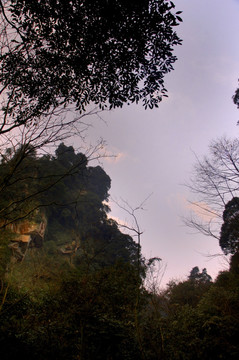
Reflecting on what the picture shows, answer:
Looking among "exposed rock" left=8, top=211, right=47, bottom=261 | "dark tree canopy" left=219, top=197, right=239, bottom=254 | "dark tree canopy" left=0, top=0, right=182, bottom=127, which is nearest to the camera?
"dark tree canopy" left=0, top=0, right=182, bottom=127

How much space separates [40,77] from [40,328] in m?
6.03

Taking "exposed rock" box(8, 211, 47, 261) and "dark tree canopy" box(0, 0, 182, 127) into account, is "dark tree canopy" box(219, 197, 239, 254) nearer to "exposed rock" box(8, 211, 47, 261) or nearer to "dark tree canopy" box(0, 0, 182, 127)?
"dark tree canopy" box(0, 0, 182, 127)

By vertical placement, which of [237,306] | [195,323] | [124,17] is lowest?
[195,323]

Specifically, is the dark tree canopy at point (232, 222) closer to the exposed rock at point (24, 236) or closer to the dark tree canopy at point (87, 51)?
the dark tree canopy at point (87, 51)

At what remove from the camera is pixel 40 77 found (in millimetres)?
3684

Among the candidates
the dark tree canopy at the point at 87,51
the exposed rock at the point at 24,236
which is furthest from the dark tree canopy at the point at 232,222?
the exposed rock at the point at 24,236

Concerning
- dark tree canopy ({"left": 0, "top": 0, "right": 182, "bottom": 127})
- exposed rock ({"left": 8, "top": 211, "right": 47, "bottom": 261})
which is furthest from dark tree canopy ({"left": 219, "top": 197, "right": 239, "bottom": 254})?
exposed rock ({"left": 8, "top": 211, "right": 47, "bottom": 261})

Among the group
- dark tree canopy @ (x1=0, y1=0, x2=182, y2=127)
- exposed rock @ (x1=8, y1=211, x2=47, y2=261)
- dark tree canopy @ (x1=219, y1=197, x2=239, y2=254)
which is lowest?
exposed rock @ (x1=8, y1=211, x2=47, y2=261)

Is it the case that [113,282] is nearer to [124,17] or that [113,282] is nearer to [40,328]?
[40,328]

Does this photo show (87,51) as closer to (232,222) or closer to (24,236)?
(232,222)

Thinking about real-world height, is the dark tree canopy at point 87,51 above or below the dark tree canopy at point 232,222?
above

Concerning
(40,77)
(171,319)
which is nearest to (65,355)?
(171,319)

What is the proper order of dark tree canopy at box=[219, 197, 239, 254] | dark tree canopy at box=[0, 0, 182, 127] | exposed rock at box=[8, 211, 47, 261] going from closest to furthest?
1. dark tree canopy at box=[0, 0, 182, 127]
2. dark tree canopy at box=[219, 197, 239, 254]
3. exposed rock at box=[8, 211, 47, 261]

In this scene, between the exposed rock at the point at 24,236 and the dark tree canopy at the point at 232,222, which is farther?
the exposed rock at the point at 24,236
